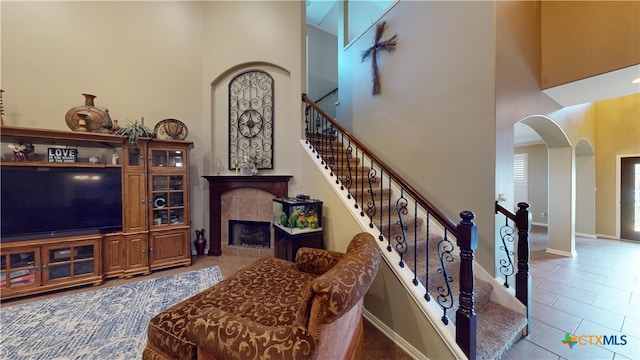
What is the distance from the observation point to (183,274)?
3166 millimetres

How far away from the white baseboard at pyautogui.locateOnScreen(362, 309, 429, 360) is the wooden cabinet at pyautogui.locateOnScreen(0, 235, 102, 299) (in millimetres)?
3255

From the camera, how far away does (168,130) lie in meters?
3.44

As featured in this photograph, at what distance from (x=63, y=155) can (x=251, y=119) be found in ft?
7.90

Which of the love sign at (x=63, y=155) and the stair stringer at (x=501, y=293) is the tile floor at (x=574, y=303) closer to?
the stair stringer at (x=501, y=293)

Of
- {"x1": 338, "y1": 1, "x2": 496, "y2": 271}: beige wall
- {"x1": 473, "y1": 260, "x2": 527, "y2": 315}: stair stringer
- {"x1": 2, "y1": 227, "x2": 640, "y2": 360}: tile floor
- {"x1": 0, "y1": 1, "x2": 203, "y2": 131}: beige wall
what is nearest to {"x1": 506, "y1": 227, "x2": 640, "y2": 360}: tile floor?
{"x1": 2, "y1": 227, "x2": 640, "y2": 360}: tile floor

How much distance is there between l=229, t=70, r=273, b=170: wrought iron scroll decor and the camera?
4.02m

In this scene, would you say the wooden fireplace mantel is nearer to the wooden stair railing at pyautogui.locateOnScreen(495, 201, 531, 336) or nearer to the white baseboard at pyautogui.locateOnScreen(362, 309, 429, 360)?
the white baseboard at pyautogui.locateOnScreen(362, 309, 429, 360)

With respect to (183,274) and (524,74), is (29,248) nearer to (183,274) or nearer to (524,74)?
(183,274)

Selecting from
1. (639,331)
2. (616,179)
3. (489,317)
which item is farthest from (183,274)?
(616,179)

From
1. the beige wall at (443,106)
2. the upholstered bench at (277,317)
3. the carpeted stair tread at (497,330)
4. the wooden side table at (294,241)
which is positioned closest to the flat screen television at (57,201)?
the wooden side table at (294,241)

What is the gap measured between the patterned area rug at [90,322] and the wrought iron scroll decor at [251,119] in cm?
207

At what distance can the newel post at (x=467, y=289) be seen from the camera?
5.16 ft

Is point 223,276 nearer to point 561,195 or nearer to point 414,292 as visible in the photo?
point 414,292

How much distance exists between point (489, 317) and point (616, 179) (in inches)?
232
